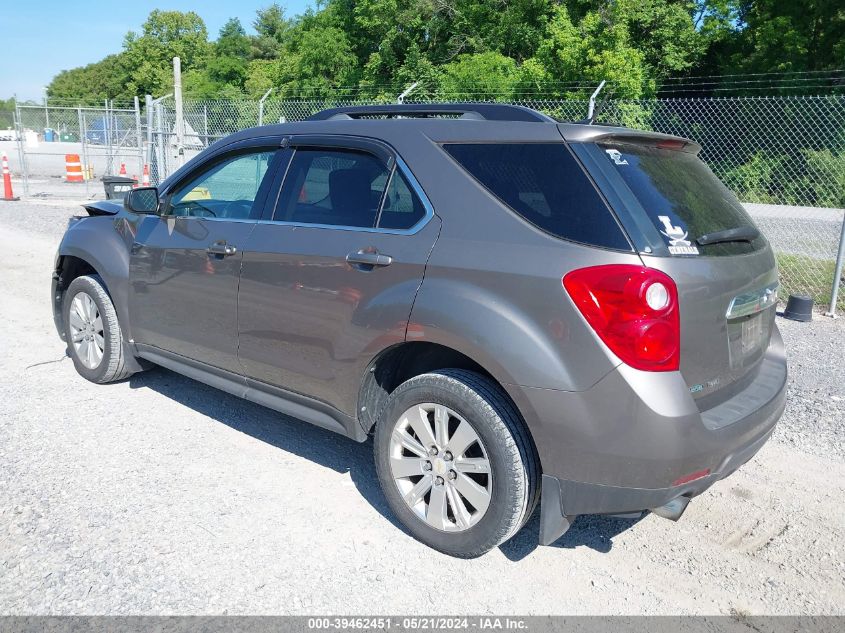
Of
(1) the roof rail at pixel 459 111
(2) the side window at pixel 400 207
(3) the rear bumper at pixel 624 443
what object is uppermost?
(1) the roof rail at pixel 459 111

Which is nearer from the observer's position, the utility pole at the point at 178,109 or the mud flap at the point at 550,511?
the mud flap at the point at 550,511

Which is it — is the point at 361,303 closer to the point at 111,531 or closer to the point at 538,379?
the point at 538,379

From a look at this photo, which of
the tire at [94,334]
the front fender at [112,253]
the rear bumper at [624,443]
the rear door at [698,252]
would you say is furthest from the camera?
the tire at [94,334]

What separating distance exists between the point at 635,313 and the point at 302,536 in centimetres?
184

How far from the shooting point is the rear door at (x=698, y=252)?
2648 millimetres

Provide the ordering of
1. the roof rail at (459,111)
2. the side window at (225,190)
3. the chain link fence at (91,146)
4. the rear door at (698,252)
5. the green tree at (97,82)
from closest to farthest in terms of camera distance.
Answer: the rear door at (698,252), the roof rail at (459,111), the side window at (225,190), the chain link fence at (91,146), the green tree at (97,82)

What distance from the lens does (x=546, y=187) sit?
9.35 ft

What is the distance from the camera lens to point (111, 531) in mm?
3219

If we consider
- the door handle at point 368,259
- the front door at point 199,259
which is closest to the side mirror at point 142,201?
the front door at point 199,259

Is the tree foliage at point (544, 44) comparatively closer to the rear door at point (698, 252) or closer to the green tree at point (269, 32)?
the rear door at point (698, 252)

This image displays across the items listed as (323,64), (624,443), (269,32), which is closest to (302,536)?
(624,443)

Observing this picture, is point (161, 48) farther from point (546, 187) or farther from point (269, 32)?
point (546, 187)

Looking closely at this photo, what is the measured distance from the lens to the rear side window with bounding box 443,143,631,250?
2.68m

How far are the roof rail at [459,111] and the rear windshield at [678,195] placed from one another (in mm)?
413
